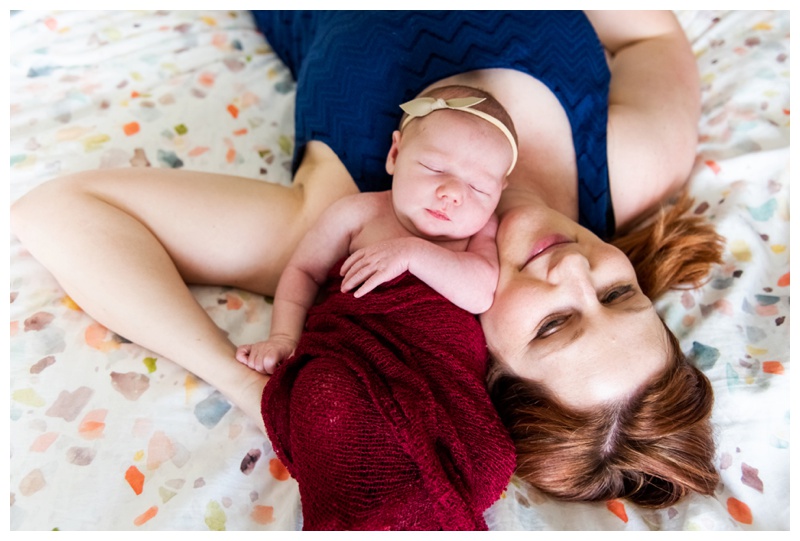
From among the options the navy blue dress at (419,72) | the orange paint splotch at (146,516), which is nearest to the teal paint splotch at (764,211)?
the navy blue dress at (419,72)

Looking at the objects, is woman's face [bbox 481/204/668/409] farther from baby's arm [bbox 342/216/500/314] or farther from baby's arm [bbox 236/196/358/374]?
baby's arm [bbox 236/196/358/374]

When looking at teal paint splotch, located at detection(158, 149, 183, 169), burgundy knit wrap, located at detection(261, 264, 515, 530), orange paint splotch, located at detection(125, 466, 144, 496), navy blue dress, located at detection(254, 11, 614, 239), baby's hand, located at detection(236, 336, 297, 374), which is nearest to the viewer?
burgundy knit wrap, located at detection(261, 264, 515, 530)

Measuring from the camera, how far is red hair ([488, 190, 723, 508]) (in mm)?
1207

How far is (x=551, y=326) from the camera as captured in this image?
4.11 ft

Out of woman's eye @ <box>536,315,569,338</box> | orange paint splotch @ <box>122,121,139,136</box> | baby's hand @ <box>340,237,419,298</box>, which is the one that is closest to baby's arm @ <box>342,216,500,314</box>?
baby's hand @ <box>340,237,419,298</box>

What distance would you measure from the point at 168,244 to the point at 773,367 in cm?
124

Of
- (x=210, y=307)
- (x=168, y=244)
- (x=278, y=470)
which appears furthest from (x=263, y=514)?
(x=168, y=244)

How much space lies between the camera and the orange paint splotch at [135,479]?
119 cm

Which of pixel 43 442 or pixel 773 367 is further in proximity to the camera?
pixel 773 367

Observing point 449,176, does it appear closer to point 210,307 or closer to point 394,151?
point 394,151

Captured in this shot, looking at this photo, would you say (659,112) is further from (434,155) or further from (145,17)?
(145,17)

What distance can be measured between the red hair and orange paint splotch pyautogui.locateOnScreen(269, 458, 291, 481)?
16.4 inches

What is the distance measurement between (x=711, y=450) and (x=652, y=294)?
36 centimetres
